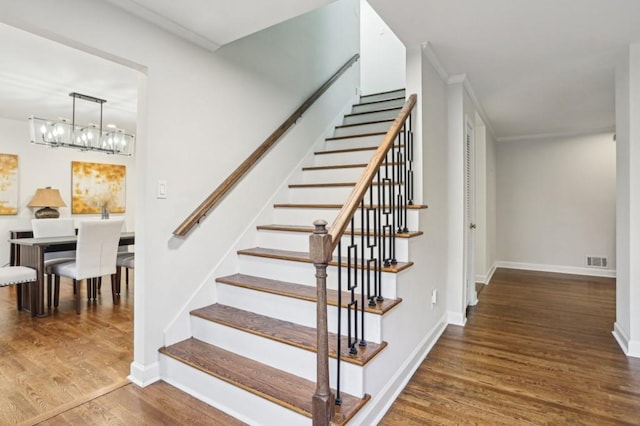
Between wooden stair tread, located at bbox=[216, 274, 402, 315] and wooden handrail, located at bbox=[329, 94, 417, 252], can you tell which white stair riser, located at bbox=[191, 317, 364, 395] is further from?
wooden handrail, located at bbox=[329, 94, 417, 252]

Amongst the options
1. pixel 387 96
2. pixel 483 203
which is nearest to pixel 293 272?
pixel 387 96

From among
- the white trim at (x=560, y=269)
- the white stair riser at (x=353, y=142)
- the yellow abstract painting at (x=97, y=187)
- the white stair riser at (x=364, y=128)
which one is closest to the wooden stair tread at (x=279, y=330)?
the white stair riser at (x=353, y=142)

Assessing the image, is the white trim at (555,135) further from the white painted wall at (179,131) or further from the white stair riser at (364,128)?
the white painted wall at (179,131)

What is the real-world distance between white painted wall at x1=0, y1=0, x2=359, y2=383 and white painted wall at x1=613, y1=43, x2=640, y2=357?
274cm

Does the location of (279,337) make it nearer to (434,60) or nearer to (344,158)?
(344,158)

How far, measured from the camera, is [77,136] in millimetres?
3998

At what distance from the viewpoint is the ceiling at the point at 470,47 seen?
6.78ft

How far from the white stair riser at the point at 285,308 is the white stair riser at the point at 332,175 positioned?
1.40m

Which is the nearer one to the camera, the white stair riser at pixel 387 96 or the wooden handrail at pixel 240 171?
the wooden handrail at pixel 240 171

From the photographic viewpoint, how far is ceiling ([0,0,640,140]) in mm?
2066

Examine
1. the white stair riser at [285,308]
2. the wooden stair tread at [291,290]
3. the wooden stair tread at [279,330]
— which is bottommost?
the wooden stair tread at [279,330]

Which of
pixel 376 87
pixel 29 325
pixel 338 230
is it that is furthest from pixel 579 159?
pixel 29 325

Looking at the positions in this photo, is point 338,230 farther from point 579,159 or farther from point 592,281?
point 579,159

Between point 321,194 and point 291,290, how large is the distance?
3.72 feet
